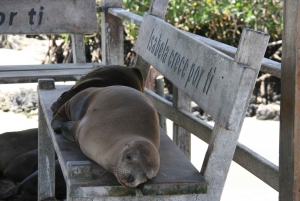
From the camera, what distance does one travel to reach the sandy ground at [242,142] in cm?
566

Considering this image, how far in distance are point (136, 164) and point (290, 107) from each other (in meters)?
0.57

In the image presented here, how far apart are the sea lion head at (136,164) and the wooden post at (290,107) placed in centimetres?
47

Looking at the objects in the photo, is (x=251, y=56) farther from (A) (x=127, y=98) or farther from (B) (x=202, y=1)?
Result: (B) (x=202, y=1)

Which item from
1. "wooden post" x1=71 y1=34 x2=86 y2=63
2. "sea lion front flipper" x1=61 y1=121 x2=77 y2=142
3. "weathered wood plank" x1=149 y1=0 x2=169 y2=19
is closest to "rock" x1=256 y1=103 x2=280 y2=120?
"wooden post" x1=71 y1=34 x2=86 y2=63

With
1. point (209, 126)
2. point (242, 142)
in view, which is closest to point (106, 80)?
point (209, 126)

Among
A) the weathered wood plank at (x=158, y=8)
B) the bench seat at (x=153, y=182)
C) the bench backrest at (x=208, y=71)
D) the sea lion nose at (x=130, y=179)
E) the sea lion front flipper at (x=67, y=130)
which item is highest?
the bench backrest at (x=208, y=71)

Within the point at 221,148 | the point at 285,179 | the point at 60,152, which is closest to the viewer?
the point at 221,148

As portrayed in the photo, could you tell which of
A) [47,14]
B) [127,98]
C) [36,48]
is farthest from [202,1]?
[127,98]

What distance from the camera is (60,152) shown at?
Answer: 230 cm

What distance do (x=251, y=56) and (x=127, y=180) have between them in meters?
0.54

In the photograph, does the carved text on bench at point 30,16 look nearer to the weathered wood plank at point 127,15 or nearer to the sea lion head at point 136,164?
the weathered wood plank at point 127,15

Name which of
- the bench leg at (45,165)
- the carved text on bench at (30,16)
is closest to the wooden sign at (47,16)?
the carved text on bench at (30,16)

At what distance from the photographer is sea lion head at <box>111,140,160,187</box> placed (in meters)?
1.93

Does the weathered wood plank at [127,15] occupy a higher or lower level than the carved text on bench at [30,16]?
higher
